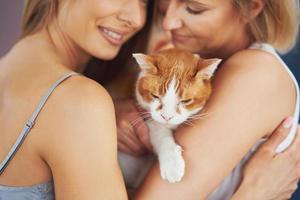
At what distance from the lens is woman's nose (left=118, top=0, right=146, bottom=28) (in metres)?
1.10

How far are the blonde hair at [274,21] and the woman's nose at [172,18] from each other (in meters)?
0.16

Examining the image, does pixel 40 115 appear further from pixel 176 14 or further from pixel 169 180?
pixel 176 14

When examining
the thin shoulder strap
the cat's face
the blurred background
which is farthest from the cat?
the blurred background

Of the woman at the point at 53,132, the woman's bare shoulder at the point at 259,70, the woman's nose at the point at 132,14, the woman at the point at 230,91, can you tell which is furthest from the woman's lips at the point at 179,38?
the woman at the point at 53,132

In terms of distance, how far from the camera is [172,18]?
1178 millimetres

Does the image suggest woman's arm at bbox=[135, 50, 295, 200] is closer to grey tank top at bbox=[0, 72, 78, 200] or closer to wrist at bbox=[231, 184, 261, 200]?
wrist at bbox=[231, 184, 261, 200]

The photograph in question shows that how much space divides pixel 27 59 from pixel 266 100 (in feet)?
1.83

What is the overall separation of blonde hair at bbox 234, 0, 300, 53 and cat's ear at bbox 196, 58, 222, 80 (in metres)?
0.22

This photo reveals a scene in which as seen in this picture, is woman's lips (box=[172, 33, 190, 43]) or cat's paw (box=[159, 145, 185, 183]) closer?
cat's paw (box=[159, 145, 185, 183])

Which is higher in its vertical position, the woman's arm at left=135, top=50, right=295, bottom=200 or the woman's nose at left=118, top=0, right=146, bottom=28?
the woman's nose at left=118, top=0, right=146, bottom=28

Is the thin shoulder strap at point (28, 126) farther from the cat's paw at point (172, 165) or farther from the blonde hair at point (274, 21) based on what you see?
the blonde hair at point (274, 21)

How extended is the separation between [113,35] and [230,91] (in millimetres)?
391

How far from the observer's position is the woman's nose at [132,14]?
1.10 metres

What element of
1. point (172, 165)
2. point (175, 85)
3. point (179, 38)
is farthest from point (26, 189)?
point (179, 38)
